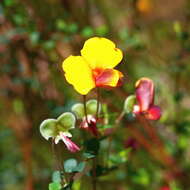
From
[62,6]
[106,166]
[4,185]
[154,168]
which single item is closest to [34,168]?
[4,185]

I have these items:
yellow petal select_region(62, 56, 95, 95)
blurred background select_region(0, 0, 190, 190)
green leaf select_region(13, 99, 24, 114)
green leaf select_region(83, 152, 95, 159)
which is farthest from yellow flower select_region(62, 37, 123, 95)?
green leaf select_region(13, 99, 24, 114)

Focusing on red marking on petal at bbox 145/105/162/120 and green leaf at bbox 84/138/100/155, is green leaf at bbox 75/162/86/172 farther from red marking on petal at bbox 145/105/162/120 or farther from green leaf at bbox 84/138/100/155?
red marking on petal at bbox 145/105/162/120

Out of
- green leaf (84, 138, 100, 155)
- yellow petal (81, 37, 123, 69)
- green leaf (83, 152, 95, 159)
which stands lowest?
green leaf (83, 152, 95, 159)

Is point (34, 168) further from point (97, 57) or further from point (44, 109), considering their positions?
point (97, 57)

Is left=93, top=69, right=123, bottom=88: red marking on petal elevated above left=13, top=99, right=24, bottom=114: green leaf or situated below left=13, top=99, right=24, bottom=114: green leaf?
above

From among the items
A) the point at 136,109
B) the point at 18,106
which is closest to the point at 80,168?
the point at 136,109

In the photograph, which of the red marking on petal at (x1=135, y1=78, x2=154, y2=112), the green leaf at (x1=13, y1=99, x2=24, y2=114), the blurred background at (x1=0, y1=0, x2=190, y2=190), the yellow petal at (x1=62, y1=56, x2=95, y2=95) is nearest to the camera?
the yellow petal at (x1=62, y1=56, x2=95, y2=95)

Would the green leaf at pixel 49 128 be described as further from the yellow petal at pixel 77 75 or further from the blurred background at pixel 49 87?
the blurred background at pixel 49 87
